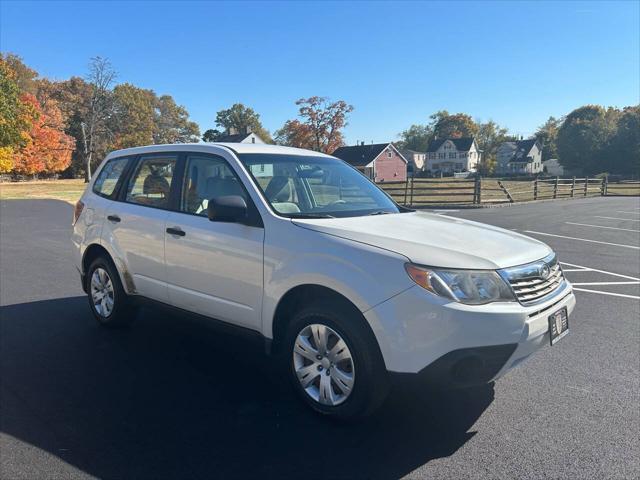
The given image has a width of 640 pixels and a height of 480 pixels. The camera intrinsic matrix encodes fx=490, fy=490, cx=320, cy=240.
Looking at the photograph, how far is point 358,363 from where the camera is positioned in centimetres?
304

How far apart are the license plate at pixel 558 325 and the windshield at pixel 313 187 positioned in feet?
5.09

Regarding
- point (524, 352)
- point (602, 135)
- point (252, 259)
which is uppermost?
point (602, 135)

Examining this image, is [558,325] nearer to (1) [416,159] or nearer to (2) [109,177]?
(2) [109,177]

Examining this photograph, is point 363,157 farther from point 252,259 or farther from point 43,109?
point 252,259

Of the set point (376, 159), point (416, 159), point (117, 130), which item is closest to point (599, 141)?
point (376, 159)

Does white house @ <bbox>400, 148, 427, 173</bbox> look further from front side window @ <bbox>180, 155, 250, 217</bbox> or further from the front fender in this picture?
the front fender

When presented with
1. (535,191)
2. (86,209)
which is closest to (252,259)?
(86,209)

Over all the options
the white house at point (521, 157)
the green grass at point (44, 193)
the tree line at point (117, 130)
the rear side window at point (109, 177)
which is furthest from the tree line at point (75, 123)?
the white house at point (521, 157)

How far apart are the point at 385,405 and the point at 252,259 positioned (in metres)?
1.42

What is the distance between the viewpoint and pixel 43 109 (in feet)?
191

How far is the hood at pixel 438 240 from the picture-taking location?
2930 mm

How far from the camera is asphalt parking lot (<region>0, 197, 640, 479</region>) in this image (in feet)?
9.21

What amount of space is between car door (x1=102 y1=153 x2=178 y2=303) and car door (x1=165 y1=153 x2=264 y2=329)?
0.17 metres

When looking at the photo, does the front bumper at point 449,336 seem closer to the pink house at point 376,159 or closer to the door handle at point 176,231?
the door handle at point 176,231
